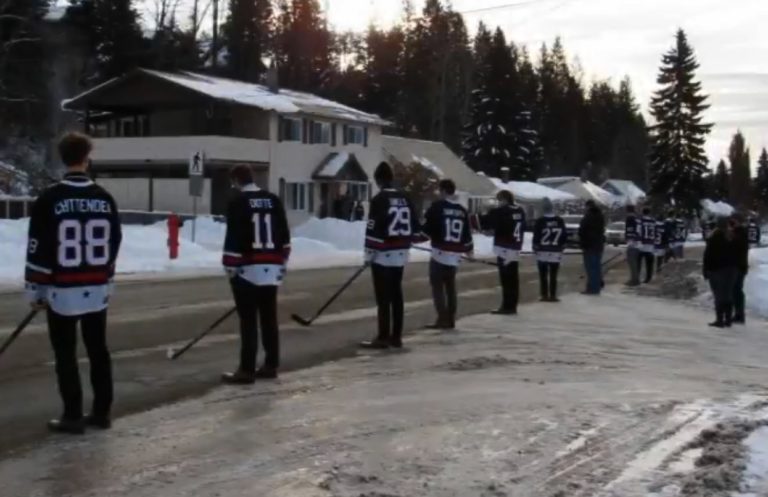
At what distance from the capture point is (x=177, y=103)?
52281 mm

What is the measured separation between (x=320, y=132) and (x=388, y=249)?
141 feet

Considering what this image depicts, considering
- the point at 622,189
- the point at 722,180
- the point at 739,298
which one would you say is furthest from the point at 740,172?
the point at 739,298

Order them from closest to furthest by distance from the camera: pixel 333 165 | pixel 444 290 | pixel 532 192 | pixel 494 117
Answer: pixel 444 290
pixel 333 165
pixel 532 192
pixel 494 117

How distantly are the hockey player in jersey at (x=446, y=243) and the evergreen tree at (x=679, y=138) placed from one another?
7273cm

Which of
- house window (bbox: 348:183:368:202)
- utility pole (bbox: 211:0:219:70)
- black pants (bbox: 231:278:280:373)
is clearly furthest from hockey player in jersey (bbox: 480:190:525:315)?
utility pole (bbox: 211:0:219:70)

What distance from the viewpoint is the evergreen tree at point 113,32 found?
6612 centimetres

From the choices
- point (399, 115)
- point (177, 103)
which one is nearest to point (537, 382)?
point (177, 103)

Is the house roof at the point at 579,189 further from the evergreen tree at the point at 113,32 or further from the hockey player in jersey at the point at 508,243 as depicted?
the hockey player in jersey at the point at 508,243

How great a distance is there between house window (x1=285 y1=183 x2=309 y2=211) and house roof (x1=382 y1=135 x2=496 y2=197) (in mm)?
15308

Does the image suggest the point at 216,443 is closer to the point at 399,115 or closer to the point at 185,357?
the point at 185,357

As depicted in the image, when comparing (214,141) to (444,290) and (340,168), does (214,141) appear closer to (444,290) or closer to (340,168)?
(340,168)

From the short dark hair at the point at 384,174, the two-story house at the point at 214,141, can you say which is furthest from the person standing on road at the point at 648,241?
the two-story house at the point at 214,141

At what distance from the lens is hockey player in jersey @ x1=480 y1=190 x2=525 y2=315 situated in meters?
16.3

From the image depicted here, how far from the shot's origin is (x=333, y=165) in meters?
53.2
